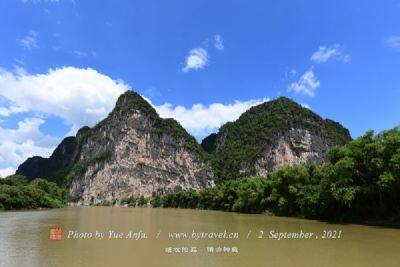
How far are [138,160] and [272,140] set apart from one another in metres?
48.6

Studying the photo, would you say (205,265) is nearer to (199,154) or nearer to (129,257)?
(129,257)

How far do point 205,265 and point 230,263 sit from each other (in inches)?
38.5

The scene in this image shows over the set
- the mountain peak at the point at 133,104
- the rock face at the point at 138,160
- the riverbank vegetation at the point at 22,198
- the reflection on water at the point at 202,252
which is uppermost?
the mountain peak at the point at 133,104

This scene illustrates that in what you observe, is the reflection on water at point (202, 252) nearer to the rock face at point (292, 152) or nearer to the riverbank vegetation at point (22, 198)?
the riverbank vegetation at point (22, 198)

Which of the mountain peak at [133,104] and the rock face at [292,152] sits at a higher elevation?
the mountain peak at [133,104]

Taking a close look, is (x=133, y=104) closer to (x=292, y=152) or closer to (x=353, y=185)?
(x=292, y=152)

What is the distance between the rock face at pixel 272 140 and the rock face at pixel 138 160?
1287cm

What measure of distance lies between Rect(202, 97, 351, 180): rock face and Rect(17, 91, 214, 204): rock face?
12.9m

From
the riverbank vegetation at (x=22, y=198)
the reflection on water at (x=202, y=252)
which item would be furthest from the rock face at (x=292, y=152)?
the reflection on water at (x=202, y=252)

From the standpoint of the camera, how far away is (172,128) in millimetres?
151250

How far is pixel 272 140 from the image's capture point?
140 metres

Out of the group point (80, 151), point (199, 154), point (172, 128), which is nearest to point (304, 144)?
point (199, 154)

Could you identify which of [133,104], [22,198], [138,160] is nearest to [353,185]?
[22,198]

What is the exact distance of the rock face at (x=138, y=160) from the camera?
140 m
